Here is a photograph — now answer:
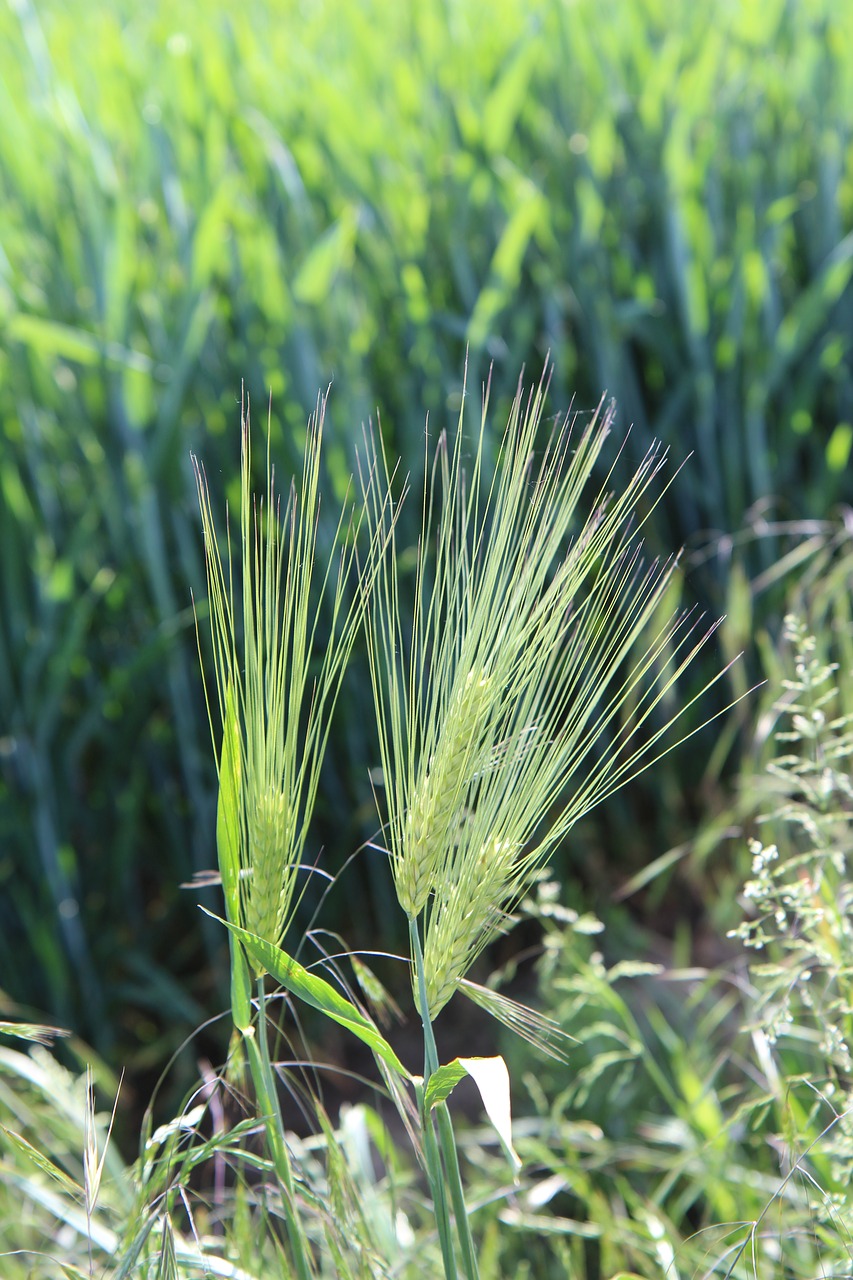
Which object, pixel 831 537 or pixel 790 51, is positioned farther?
pixel 790 51

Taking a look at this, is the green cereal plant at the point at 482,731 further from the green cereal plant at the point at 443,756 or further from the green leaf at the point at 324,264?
the green leaf at the point at 324,264

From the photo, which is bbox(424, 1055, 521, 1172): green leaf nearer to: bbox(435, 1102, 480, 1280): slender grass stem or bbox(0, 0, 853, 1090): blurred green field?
bbox(435, 1102, 480, 1280): slender grass stem

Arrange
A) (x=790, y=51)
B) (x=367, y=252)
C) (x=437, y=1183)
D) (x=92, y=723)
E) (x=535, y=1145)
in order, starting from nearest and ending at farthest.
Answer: (x=437, y=1183) → (x=535, y=1145) → (x=92, y=723) → (x=367, y=252) → (x=790, y=51)

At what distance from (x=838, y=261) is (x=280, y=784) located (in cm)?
144

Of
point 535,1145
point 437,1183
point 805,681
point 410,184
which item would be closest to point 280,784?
point 437,1183

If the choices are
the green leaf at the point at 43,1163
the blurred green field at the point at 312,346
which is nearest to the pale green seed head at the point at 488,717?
the green leaf at the point at 43,1163

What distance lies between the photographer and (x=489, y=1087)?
55 centimetres

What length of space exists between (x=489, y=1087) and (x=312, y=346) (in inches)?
52.3

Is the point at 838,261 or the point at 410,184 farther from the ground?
the point at 410,184

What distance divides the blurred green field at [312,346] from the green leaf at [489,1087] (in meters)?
1.08

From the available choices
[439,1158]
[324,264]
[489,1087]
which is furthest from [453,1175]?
[324,264]

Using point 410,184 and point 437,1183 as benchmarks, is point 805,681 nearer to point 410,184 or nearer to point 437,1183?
point 437,1183

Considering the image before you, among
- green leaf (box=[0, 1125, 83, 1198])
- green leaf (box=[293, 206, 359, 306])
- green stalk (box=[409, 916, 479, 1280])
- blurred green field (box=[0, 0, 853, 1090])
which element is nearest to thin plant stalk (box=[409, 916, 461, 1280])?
green stalk (box=[409, 916, 479, 1280])

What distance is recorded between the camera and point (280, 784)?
2.13 feet
